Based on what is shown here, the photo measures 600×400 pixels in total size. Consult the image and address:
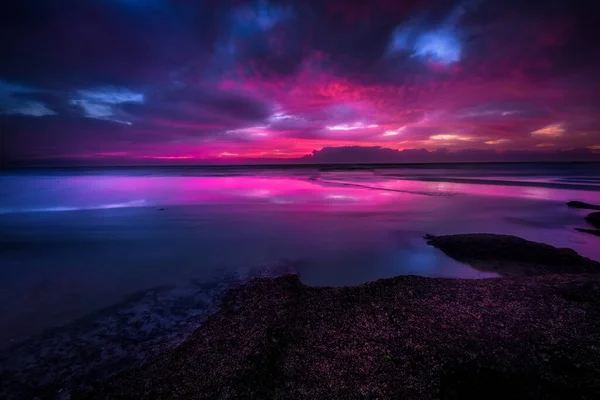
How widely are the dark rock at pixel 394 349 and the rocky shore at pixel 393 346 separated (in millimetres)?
17

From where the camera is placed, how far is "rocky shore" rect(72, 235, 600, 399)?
418 cm

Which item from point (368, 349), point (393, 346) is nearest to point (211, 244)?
point (368, 349)

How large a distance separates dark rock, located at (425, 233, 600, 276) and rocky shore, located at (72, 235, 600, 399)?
1.91 meters

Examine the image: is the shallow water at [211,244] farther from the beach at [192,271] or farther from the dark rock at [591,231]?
the dark rock at [591,231]

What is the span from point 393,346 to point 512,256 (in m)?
7.64

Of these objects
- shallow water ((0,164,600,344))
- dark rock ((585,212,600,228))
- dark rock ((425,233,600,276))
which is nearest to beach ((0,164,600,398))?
shallow water ((0,164,600,344))

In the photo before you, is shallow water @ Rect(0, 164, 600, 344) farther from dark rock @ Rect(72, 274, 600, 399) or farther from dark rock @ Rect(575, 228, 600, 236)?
dark rock @ Rect(72, 274, 600, 399)

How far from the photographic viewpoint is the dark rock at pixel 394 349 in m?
4.17

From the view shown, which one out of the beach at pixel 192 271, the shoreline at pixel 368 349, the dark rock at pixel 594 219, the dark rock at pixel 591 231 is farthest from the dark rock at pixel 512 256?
the dark rock at pixel 594 219

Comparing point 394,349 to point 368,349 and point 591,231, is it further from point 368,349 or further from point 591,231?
point 591,231

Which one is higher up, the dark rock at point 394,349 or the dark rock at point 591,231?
the dark rock at point 394,349

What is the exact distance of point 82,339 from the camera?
593cm

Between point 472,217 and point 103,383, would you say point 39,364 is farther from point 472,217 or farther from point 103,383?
Answer: point 472,217

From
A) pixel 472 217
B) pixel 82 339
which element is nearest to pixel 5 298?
pixel 82 339
